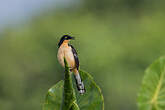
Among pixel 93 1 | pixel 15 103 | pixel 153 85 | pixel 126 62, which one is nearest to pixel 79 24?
pixel 126 62

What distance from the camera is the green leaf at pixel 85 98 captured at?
1.87 metres

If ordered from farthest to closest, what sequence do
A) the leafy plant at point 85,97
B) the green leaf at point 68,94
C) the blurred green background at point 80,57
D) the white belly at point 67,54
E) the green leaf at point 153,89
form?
the blurred green background at point 80,57
the green leaf at point 153,89
the white belly at point 67,54
the leafy plant at point 85,97
the green leaf at point 68,94

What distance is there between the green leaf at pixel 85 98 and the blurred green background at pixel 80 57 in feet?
95.7

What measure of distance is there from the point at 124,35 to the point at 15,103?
1133cm

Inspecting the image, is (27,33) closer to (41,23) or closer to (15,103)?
(41,23)

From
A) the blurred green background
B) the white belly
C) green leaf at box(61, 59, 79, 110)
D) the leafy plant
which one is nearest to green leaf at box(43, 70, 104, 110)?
the leafy plant

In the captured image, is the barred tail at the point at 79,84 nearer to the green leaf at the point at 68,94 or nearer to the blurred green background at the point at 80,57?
the green leaf at the point at 68,94

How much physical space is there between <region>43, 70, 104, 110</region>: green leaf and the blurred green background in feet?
95.7

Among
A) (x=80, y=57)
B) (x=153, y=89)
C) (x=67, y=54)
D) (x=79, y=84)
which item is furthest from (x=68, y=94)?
(x=80, y=57)

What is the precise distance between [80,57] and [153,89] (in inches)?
1168


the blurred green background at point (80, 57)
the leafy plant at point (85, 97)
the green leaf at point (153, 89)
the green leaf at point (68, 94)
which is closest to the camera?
the green leaf at point (68, 94)

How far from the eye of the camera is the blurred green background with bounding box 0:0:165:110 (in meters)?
32.8

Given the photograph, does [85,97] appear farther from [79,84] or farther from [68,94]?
[68,94]

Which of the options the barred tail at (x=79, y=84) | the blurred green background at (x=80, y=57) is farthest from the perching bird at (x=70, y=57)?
the blurred green background at (x=80, y=57)
